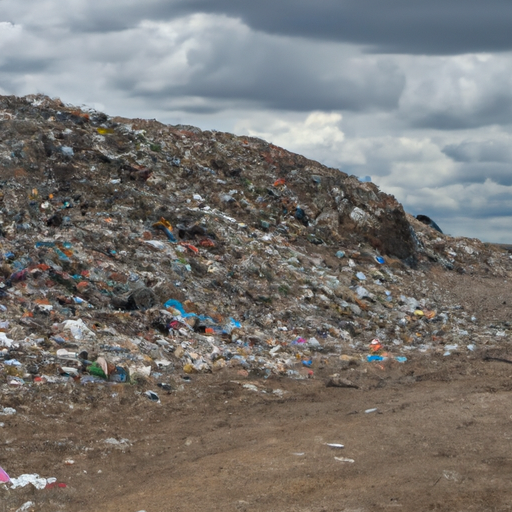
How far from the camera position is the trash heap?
28.1ft

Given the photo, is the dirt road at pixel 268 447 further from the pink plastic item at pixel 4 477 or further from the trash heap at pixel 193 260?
the trash heap at pixel 193 260

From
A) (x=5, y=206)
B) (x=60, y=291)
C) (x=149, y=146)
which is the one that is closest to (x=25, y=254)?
(x=60, y=291)

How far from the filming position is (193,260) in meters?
11.8

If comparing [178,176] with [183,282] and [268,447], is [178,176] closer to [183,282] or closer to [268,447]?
[183,282]

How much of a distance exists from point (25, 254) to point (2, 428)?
14.5 feet

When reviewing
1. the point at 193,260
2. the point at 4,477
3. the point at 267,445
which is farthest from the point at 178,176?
the point at 4,477

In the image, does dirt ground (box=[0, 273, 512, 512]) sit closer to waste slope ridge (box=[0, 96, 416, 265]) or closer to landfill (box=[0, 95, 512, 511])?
landfill (box=[0, 95, 512, 511])

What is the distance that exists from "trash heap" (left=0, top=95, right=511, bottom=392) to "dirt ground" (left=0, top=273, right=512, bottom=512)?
0.65m

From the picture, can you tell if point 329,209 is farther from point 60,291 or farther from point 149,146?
point 60,291

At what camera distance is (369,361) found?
944 centimetres

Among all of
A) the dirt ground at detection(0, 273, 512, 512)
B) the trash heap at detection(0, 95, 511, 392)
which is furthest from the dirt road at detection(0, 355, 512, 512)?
the trash heap at detection(0, 95, 511, 392)

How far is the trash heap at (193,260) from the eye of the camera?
8562mm

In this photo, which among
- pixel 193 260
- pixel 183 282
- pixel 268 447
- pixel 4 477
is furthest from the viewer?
pixel 193 260

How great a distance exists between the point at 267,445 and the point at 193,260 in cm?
617
